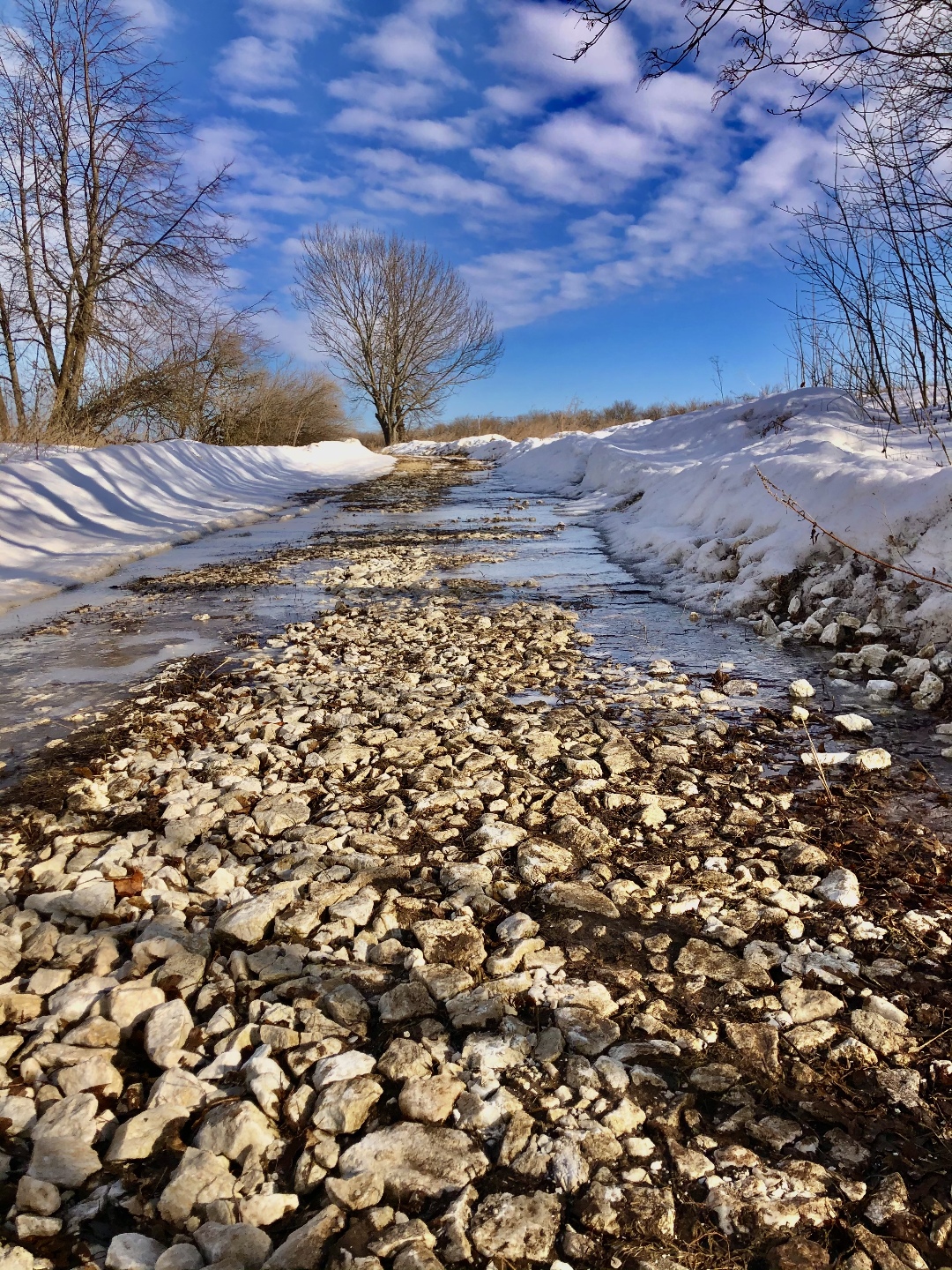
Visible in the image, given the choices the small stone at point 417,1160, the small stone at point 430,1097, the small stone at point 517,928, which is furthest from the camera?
the small stone at point 517,928

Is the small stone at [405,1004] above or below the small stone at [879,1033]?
above

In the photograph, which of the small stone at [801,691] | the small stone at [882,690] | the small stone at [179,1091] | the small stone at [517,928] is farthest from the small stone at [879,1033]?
the small stone at [882,690]

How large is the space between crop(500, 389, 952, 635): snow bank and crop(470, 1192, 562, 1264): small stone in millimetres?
3020

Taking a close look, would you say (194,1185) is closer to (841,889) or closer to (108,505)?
(841,889)

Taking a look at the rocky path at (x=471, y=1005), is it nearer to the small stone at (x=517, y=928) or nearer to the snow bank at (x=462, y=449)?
the small stone at (x=517, y=928)

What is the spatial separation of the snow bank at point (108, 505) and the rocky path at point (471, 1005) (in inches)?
148

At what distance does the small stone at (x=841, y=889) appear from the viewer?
171cm

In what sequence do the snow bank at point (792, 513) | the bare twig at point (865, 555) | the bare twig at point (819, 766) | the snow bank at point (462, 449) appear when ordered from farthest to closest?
the snow bank at point (462, 449) < the snow bank at point (792, 513) < the bare twig at point (865, 555) < the bare twig at point (819, 766)

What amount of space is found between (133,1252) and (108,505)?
9118mm

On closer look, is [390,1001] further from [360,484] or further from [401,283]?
[401,283]

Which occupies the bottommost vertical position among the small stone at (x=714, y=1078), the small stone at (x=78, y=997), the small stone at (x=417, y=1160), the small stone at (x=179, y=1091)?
the small stone at (x=714, y=1078)

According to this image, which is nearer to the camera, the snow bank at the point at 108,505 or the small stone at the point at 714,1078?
the small stone at the point at 714,1078

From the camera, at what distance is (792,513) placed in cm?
→ 504

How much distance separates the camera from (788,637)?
12.7 feet
